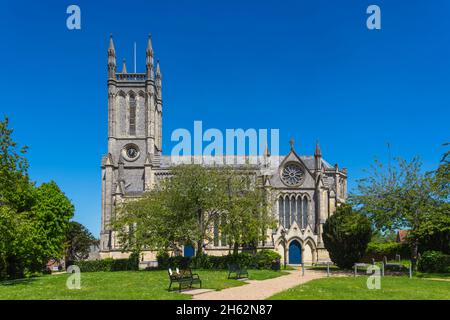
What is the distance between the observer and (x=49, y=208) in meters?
36.3

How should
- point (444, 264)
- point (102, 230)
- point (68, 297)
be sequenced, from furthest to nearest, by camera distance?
point (102, 230)
point (444, 264)
point (68, 297)

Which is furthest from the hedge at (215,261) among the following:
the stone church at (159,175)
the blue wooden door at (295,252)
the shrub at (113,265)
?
the blue wooden door at (295,252)

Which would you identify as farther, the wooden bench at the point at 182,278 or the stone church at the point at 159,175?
the stone church at the point at 159,175

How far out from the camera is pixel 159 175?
6184cm

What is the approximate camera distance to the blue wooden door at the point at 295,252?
2084 inches

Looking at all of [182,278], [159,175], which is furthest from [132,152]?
[182,278]

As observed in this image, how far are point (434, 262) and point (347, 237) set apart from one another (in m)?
7.35

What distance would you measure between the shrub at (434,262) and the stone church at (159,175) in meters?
22.7

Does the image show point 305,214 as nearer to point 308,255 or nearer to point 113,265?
point 308,255

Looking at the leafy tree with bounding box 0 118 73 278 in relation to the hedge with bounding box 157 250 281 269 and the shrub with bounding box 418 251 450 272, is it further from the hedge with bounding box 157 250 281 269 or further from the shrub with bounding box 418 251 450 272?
the shrub with bounding box 418 251 450 272

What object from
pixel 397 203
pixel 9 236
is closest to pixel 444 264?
pixel 397 203

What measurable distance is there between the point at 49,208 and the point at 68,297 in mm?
23214

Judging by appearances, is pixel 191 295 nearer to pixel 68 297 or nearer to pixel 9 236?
pixel 68 297

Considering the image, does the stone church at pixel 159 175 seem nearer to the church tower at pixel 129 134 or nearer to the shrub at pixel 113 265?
the church tower at pixel 129 134
